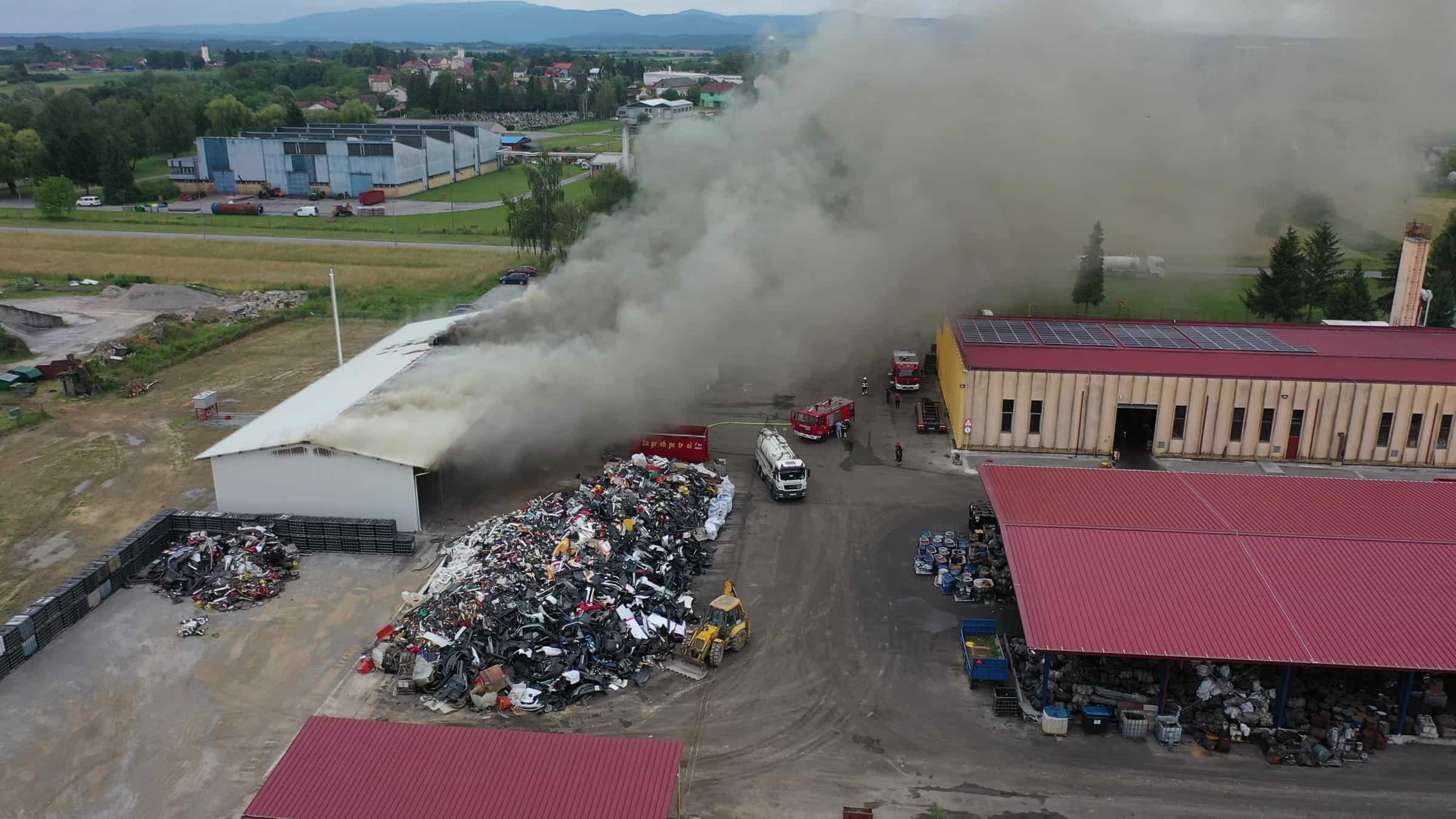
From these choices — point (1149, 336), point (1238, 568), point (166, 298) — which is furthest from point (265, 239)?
point (1238, 568)

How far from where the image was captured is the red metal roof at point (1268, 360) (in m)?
29.6

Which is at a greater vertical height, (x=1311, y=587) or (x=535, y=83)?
(x=535, y=83)

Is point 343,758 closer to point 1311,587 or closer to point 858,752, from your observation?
point 858,752

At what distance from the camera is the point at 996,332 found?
34.1 metres

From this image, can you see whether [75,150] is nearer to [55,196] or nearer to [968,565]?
[55,196]

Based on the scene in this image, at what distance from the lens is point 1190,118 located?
123 ft

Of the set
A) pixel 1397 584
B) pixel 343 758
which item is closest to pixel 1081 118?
pixel 1397 584

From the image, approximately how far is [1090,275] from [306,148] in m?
68.3

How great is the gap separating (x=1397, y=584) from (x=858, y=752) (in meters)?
10.5

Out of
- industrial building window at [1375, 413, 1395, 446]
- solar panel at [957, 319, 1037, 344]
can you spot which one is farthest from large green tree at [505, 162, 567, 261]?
industrial building window at [1375, 413, 1395, 446]

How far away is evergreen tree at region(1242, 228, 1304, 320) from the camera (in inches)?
A: 1708

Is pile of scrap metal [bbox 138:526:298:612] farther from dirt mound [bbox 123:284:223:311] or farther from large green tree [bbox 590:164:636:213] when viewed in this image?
dirt mound [bbox 123:284:223:311]

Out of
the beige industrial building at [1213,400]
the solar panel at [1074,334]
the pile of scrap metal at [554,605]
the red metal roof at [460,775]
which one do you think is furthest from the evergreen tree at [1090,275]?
the red metal roof at [460,775]

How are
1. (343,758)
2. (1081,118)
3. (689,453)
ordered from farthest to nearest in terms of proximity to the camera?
(1081,118) → (689,453) → (343,758)
